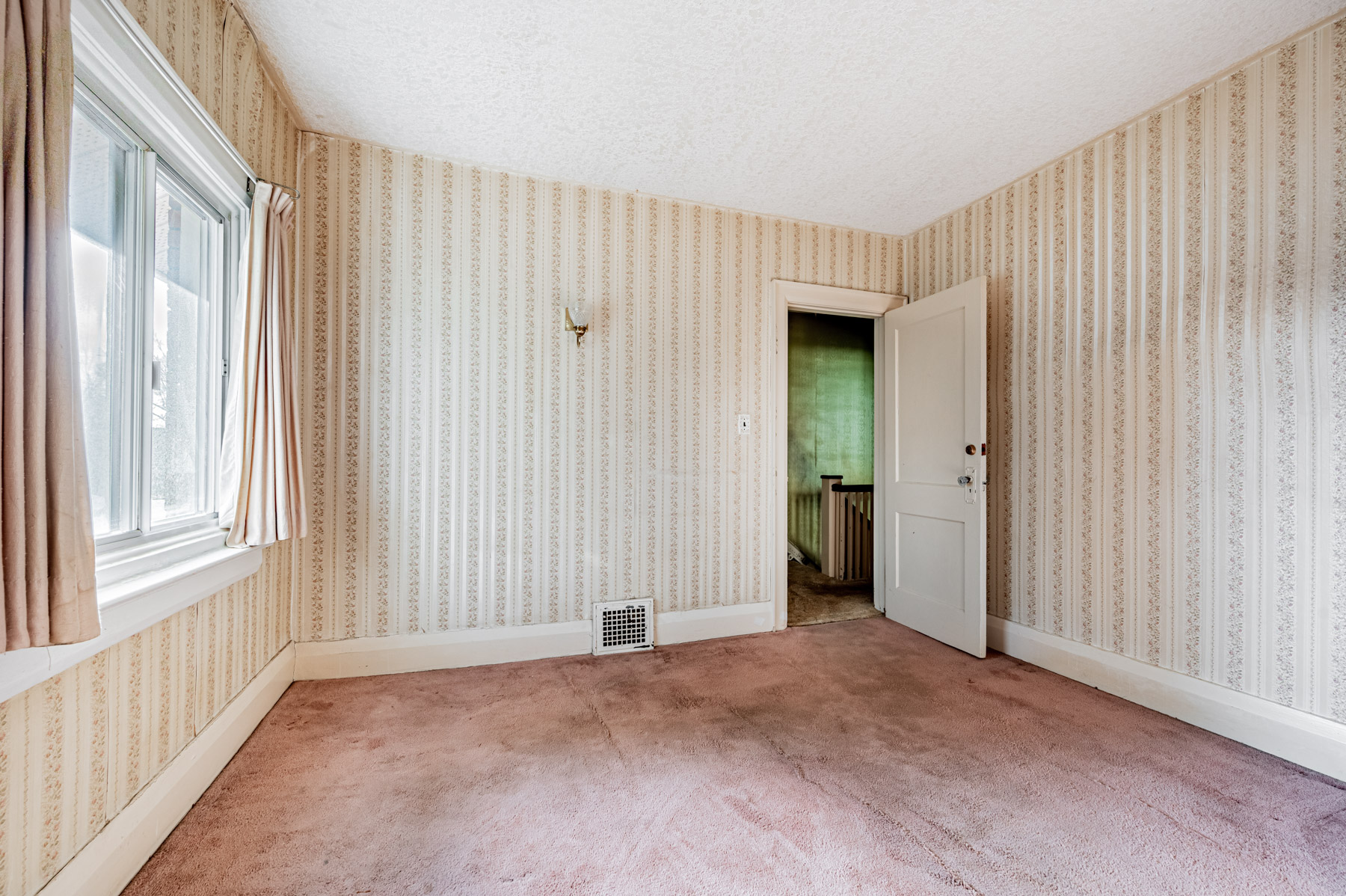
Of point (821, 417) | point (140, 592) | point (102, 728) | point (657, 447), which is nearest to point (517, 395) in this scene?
point (657, 447)

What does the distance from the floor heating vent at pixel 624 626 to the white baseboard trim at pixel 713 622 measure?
74 mm

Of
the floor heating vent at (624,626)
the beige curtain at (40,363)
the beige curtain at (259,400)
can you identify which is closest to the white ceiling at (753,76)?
the beige curtain at (259,400)

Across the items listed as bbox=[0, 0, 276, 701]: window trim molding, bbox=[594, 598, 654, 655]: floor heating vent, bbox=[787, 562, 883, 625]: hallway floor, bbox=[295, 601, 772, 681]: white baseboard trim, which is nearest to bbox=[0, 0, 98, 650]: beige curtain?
bbox=[0, 0, 276, 701]: window trim molding

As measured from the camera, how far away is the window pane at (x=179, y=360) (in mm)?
1644

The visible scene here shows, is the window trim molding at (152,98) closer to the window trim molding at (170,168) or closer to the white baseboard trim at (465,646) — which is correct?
the window trim molding at (170,168)

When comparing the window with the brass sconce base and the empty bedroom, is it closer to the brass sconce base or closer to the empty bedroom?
the empty bedroom

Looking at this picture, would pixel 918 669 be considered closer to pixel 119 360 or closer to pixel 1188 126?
pixel 1188 126

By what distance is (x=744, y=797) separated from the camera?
1700 mm

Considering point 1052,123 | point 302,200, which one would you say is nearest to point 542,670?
point 302,200

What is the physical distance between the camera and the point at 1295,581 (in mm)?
1938

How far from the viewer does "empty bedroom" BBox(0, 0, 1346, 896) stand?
53.7 inches

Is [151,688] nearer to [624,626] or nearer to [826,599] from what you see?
[624,626]

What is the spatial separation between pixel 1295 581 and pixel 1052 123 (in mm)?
2097

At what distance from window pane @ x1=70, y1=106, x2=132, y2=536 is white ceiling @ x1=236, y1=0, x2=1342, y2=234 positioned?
0.88 m
